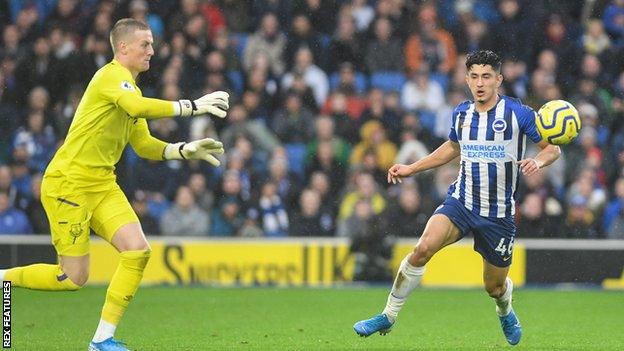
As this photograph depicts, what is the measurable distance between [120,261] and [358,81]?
9.19m

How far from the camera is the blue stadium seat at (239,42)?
56.9 ft

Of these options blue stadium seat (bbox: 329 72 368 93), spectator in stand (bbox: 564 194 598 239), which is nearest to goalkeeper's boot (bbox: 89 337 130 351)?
spectator in stand (bbox: 564 194 598 239)

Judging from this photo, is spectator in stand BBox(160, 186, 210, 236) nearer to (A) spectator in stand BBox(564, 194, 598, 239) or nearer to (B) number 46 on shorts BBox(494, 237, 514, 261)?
(A) spectator in stand BBox(564, 194, 598, 239)

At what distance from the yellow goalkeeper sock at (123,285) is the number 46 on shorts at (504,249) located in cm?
250

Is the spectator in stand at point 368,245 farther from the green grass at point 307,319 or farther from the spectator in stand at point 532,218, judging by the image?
the spectator in stand at point 532,218

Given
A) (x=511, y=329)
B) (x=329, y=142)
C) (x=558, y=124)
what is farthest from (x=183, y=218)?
(x=558, y=124)

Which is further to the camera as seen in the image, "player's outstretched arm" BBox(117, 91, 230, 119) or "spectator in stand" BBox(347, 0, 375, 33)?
"spectator in stand" BBox(347, 0, 375, 33)

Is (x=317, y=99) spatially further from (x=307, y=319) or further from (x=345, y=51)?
(x=307, y=319)

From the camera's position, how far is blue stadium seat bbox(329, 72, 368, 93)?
17.1 metres

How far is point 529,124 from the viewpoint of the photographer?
28.9 ft

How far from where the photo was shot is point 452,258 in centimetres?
1538

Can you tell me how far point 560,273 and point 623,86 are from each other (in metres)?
3.22

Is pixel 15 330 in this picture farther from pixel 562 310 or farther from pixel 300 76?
pixel 300 76

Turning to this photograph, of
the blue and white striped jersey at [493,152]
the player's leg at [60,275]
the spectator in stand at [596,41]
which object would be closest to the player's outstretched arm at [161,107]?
the player's leg at [60,275]
